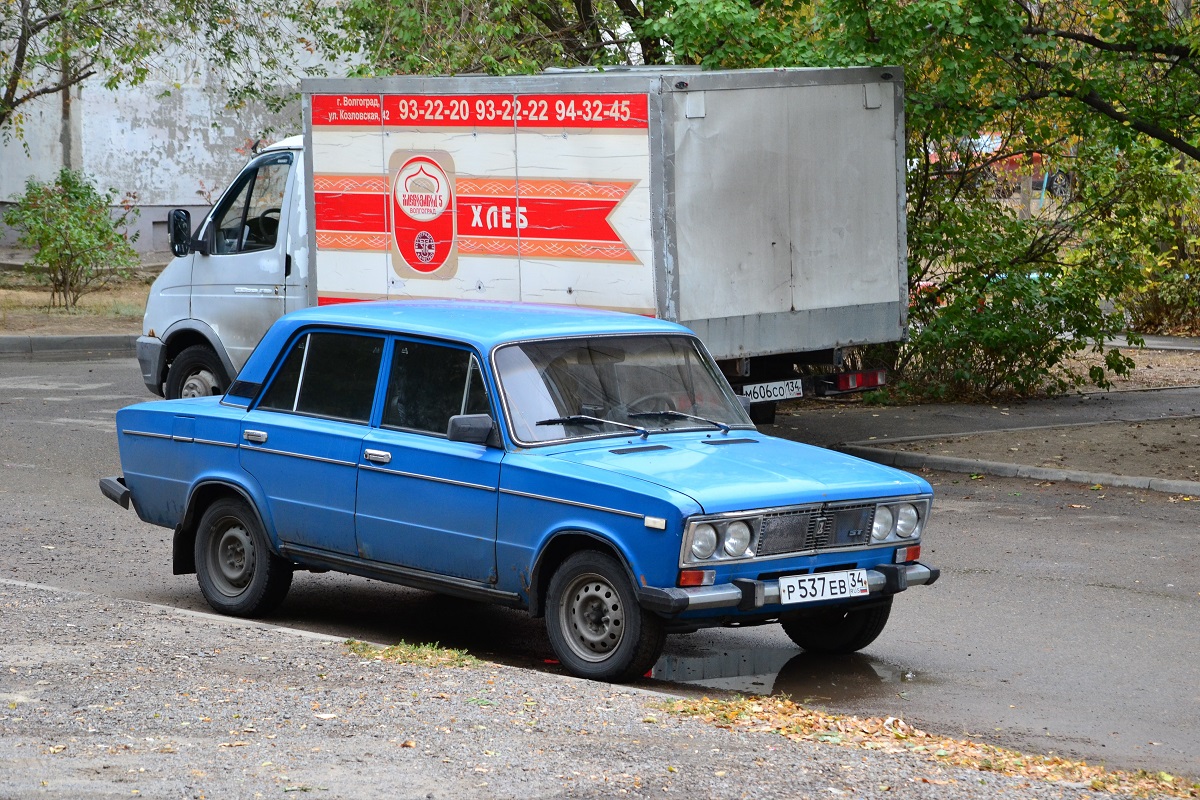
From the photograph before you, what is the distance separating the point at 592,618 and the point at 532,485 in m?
0.60

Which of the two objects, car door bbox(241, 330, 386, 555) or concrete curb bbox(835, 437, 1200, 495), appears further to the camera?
concrete curb bbox(835, 437, 1200, 495)

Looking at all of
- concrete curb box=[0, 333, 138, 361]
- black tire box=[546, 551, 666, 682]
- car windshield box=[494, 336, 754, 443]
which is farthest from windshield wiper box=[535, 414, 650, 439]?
concrete curb box=[0, 333, 138, 361]

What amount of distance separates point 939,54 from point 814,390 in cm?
296

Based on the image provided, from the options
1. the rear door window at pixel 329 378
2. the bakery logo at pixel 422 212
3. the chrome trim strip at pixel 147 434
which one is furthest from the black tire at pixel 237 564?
the bakery logo at pixel 422 212

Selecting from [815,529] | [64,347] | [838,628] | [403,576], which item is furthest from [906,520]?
[64,347]

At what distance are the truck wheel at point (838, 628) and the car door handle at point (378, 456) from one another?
1888mm

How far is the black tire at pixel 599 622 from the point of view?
6508mm

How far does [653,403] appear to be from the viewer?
734 centimetres

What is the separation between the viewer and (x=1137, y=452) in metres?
13.2

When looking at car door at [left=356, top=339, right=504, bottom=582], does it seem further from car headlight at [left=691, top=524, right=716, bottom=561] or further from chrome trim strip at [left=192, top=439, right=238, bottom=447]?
car headlight at [left=691, top=524, right=716, bottom=561]

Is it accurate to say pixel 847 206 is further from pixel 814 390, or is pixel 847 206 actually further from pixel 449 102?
pixel 449 102

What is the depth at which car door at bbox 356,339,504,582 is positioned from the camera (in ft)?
22.9

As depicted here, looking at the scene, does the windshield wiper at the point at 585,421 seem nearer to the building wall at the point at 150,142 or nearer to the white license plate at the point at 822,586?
the white license plate at the point at 822,586

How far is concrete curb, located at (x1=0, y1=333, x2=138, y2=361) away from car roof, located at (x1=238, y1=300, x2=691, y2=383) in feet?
43.5
